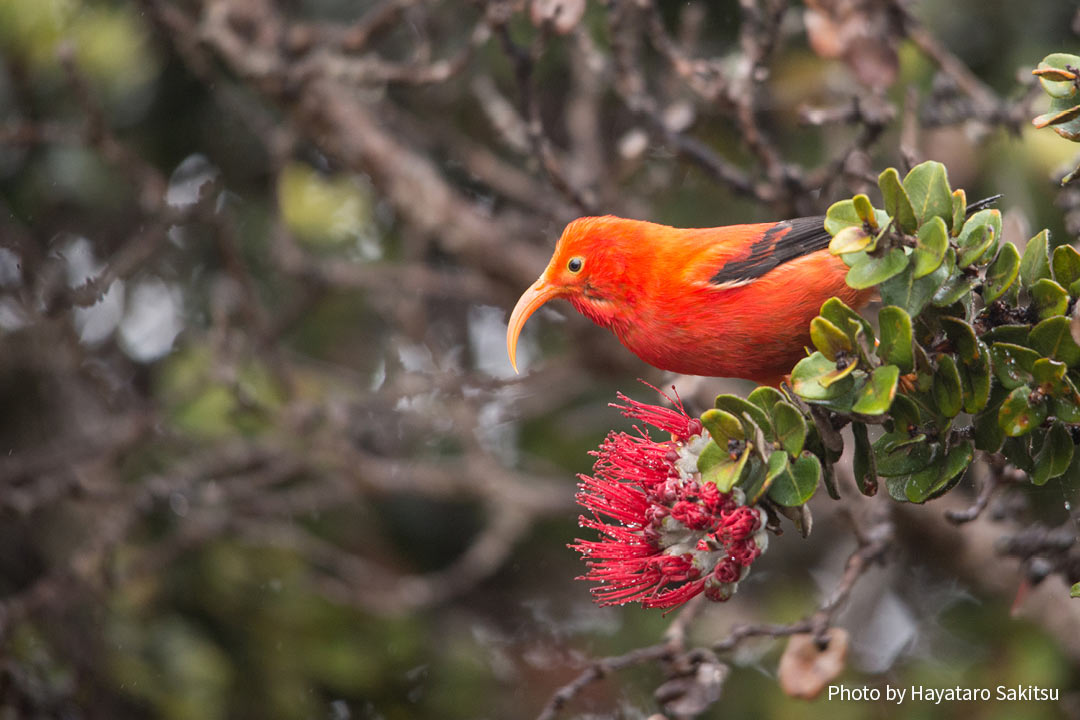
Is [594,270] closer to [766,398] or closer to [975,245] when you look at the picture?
[766,398]

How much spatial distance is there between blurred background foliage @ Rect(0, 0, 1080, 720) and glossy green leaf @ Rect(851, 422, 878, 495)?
5.85 feet

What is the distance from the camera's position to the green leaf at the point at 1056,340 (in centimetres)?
162

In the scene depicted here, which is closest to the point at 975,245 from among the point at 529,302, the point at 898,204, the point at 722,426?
the point at 898,204

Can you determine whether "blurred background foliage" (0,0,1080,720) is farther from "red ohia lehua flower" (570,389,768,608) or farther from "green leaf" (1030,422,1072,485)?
"green leaf" (1030,422,1072,485)

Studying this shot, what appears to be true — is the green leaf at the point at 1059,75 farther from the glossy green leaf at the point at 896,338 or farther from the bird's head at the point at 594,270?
the bird's head at the point at 594,270

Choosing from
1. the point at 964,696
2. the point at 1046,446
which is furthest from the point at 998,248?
the point at 964,696

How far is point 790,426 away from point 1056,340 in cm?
45

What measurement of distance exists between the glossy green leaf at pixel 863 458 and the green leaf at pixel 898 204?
0.35 metres

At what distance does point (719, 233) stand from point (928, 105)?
148 centimetres

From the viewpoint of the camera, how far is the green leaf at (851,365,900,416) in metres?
1.53

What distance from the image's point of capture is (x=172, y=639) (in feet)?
16.1

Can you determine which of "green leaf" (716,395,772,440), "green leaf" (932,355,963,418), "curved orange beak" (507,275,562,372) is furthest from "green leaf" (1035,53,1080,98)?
"curved orange beak" (507,275,562,372)

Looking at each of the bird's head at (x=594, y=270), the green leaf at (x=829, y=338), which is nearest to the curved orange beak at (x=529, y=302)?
the bird's head at (x=594, y=270)

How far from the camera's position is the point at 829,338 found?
159cm
